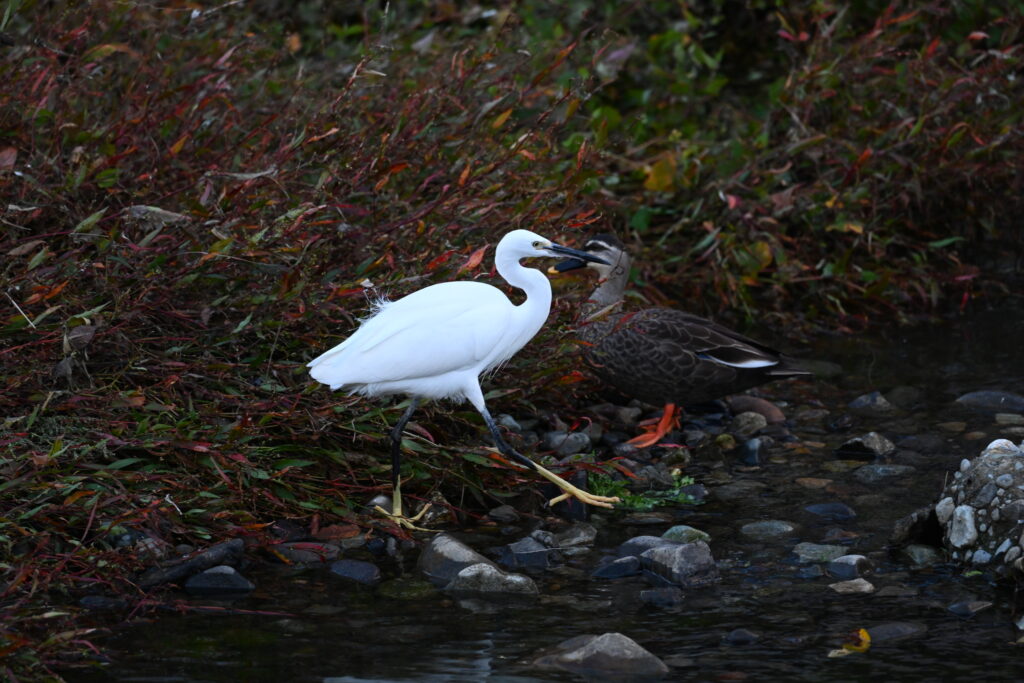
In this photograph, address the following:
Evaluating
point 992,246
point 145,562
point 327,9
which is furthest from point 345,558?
point 992,246

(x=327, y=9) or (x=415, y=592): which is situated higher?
(x=327, y=9)

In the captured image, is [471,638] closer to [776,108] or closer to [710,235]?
[710,235]

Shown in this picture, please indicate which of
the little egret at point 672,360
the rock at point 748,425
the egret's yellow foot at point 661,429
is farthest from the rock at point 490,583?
the rock at point 748,425

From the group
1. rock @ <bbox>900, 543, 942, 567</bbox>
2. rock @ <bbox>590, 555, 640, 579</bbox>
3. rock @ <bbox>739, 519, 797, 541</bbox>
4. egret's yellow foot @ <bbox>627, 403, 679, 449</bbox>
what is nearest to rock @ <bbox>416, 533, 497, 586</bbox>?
rock @ <bbox>590, 555, 640, 579</bbox>

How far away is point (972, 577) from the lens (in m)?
4.51

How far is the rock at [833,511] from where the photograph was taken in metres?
5.27

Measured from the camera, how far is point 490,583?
4617 millimetres

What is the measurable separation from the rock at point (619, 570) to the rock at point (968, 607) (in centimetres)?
111

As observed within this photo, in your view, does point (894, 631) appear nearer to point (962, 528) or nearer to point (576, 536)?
point (962, 528)

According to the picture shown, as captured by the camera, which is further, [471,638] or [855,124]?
[855,124]

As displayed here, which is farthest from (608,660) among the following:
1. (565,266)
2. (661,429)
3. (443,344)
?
(565,266)

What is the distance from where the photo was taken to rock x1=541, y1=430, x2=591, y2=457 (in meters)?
6.11

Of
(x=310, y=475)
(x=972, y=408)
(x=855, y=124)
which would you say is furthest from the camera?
(x=855, y=124)

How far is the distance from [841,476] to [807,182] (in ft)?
11.8
